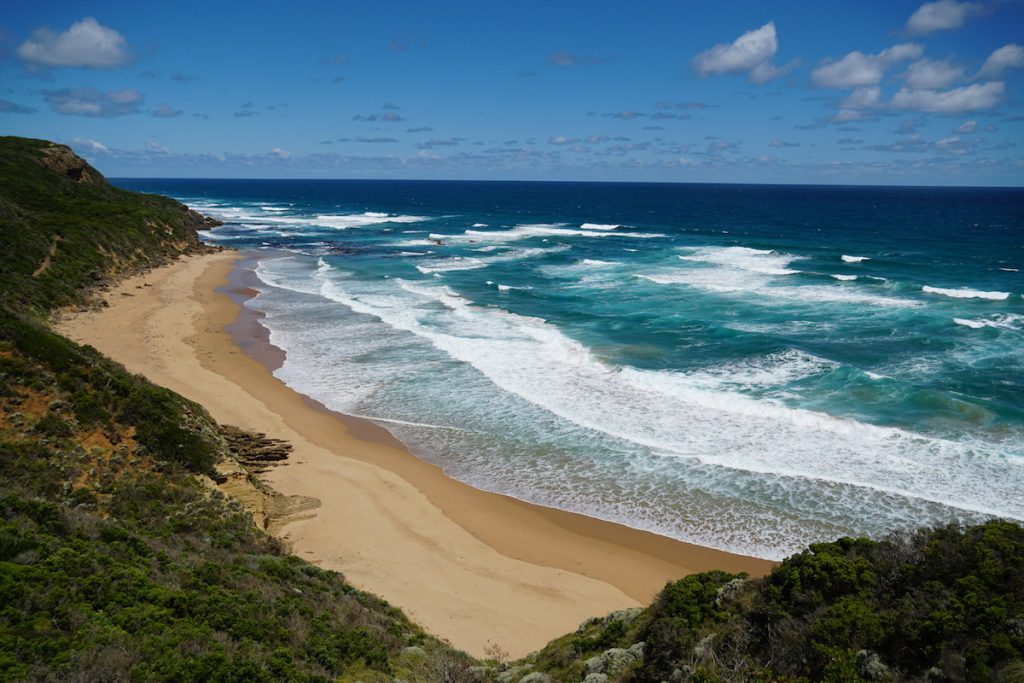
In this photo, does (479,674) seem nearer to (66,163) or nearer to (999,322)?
(999,322)

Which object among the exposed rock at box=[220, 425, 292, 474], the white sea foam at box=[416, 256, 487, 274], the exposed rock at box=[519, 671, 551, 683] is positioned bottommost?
the exposed rock at box=[220, 425, 292, 474]

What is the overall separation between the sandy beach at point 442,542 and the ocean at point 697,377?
89 centimetres

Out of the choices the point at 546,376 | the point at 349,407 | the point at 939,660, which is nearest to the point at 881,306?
the point at 546,376

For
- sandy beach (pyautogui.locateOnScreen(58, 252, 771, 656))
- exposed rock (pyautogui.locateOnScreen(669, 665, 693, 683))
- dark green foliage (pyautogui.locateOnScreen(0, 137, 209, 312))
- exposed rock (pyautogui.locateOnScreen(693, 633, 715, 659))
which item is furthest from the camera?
dark green foliage (pyautogui.locateOnScreen(0, 137, 209, 312))

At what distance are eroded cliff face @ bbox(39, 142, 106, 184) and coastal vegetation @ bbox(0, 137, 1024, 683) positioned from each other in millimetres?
66378

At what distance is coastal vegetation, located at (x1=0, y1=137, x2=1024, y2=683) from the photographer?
7.22 m

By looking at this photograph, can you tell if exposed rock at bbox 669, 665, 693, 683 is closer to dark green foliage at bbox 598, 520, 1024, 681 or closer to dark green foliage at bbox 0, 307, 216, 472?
dark green foliage at bbox 598, 520, 1024, 681

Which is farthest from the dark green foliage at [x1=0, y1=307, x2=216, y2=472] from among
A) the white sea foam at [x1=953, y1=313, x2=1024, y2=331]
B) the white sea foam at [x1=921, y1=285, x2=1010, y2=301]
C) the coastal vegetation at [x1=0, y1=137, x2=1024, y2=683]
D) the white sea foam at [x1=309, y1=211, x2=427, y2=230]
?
the white sea foam at [x1=309, y1=211, x2=427, y2=230]

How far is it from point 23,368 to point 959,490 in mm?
23575

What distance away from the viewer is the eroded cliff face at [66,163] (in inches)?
2729

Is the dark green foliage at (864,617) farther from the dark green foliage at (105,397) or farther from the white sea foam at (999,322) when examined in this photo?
the white sea foam at (999,322)

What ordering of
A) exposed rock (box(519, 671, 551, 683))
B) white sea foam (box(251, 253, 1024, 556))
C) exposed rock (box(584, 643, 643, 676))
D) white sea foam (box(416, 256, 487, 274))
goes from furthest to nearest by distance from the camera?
white sea foam (box(416, 256, 487, 274)) < white sea foam (box(251, 253, 1024, 556)) < exposed rock (box(519, 671, 551, 683)) < exposed rock (box(584, 643, 643, 676))

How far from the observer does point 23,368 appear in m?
15.1

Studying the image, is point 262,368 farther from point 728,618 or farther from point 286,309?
point 728,618
